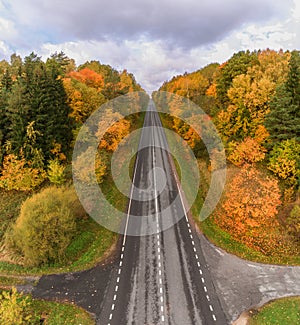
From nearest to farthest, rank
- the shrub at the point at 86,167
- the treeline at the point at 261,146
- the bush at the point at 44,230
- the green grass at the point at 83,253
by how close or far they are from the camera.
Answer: the bush at the point at 44,230, the green grass at the point at 83,253, the treeline at the point at 261,146, the shrub at the point at 86,167

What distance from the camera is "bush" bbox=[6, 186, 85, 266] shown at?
26.4m

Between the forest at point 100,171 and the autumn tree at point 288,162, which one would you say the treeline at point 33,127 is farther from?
the autumn tree at point 288,162

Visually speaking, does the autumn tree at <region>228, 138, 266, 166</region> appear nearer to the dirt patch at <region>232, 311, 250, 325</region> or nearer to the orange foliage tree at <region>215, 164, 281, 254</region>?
the orange foliage tree at <region>215, 164, 281, 254</region>

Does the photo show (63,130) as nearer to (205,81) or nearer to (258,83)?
(258,83)

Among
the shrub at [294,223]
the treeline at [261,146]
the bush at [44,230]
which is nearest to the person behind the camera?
the bush at [44,230]

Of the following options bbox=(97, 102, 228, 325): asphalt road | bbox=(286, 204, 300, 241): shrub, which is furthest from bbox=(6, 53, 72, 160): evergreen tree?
bbox=(286, 204, 300, 241): shrub

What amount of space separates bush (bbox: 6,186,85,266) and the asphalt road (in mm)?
6358

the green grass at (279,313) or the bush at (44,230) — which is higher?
the bush at (44,230)

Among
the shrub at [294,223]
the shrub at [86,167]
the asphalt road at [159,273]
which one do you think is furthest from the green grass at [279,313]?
the shrub at [86,167]

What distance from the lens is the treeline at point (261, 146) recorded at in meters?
29.0

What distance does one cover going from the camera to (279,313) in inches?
827

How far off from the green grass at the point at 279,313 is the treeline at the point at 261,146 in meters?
6.81

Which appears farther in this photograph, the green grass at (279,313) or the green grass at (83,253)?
the green grass at (83,253)

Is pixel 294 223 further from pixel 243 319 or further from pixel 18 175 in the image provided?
pixel 18 175
